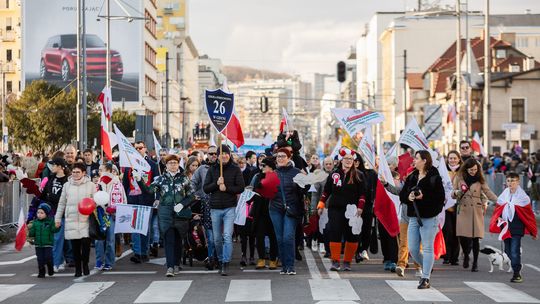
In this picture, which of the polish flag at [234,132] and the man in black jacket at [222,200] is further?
the polish flag at [234,132]

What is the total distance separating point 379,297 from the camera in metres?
13.2

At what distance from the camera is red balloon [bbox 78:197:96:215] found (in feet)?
52.4

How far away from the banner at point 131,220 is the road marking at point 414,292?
435 centimetres

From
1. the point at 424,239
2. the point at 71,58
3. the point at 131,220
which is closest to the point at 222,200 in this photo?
the point at 131,220

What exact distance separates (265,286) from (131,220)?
12.7 ft

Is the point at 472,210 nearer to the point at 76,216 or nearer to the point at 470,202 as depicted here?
the point at 470,202

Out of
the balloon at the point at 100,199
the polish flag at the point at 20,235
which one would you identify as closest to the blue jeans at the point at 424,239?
the balloon at the point at 100,199

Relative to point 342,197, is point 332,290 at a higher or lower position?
lower

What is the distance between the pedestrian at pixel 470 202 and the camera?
56.9 ft

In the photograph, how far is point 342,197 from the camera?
16328 millimetres

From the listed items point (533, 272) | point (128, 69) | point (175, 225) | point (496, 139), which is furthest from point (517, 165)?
point (128, 69)

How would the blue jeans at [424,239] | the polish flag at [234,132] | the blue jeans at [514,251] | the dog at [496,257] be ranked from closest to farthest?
the blue jeans at [424,239] → the blue jeans at [514,251] → the dog at [496,257] → the polish flag at [234,132]

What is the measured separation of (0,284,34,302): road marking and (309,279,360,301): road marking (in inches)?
143

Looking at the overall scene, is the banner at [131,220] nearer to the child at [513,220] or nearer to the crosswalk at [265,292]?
the crosswalk at [265,292]
